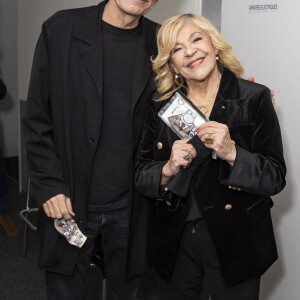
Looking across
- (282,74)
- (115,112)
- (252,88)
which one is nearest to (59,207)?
(115,112)

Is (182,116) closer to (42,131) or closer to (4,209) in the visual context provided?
(42,131)

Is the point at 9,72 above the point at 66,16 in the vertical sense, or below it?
below

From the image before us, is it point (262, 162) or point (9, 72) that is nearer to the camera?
point (262, 162)

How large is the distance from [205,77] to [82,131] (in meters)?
0.57

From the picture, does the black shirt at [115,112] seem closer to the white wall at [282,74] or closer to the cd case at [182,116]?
the cd case at [182,116]

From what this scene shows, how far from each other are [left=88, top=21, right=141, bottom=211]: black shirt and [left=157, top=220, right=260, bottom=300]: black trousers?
375 millimetres

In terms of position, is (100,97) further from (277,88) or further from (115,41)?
(277,88)

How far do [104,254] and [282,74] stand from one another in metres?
1.29

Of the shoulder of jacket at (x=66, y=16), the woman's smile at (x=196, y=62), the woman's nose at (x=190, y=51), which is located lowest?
the woman's smile at (x=196, y=62)

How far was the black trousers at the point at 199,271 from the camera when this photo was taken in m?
1.78

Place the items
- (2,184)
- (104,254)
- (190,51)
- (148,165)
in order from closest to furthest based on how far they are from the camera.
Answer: (190,51)
(148,165)
(104,254)
(2,184)

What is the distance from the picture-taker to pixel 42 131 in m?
1.85

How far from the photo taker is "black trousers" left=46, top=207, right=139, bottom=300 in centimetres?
199

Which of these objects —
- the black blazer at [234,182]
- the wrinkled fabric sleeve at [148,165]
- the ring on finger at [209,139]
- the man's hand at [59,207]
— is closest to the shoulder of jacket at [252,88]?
the black blazer at [234,182]
